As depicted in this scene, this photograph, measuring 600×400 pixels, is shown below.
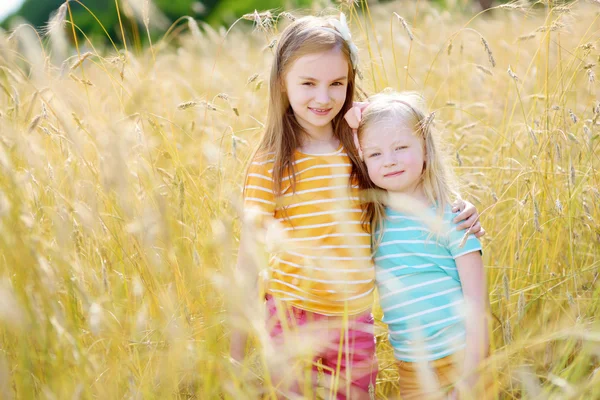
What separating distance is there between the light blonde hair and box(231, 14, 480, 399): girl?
0.05 meters

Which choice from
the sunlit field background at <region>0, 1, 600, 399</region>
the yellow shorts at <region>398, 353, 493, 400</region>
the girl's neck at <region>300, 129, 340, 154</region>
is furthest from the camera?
the girl's neck at <region>300, 129, 340, 154</region>

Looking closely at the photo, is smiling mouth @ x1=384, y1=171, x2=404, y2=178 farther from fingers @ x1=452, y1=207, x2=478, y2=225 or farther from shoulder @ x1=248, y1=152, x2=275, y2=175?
shoulder @ x1=248, y1=152, x2=275, y2=175

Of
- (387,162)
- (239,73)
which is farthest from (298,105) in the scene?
(239,73)

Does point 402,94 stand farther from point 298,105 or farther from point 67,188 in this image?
point 67,188

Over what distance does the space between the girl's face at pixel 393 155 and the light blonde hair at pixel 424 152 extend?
0.07 ft

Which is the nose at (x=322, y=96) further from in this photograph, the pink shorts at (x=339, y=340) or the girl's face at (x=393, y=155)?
the pink shorts at (x=339, y=340)

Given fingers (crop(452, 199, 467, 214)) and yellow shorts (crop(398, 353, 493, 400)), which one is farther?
fingers (crop(452, 199, 467, 214))

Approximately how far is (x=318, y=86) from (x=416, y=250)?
0.58 m

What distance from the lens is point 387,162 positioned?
1699 mm

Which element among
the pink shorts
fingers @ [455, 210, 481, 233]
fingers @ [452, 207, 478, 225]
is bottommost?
the pink shorts

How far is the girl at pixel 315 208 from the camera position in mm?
1691

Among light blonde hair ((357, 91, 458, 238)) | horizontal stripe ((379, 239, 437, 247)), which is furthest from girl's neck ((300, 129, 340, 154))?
horizontal stripe ((379, 239, 437, 247))

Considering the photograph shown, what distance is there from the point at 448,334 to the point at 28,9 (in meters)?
19.8

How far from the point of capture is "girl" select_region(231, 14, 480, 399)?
1.69 metres
